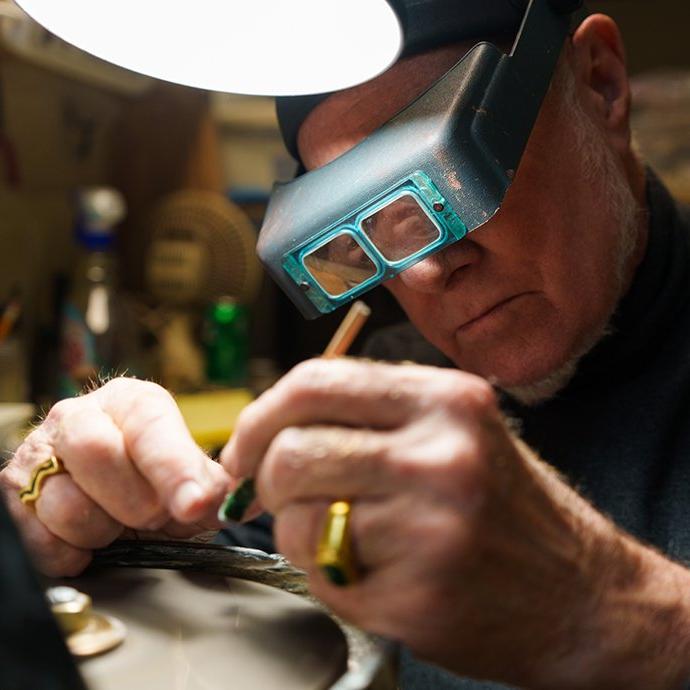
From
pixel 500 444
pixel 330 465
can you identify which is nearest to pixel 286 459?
pixel 330 465

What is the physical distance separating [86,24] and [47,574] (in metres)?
0.60

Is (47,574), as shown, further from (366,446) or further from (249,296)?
(249,296)

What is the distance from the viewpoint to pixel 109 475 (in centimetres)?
78

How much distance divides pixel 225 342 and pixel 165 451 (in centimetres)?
169

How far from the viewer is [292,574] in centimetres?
77

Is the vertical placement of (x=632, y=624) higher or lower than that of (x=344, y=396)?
lower

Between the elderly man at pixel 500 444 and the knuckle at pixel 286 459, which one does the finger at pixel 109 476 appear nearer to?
the elderly man at pixel 500 444

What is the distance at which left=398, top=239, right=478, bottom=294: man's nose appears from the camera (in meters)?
1.04

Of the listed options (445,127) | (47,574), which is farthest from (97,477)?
(445,127)

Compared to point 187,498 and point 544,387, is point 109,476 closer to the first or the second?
point 187,498

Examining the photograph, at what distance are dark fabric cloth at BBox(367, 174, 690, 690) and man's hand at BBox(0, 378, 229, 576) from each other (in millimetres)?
484

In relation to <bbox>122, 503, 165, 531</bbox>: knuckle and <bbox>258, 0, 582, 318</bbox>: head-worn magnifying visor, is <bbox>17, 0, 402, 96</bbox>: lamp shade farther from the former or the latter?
<bbox>122, 503, 165, 531</bbox>: knuckle

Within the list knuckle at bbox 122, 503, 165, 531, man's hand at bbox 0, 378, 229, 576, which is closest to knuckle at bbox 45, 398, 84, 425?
man's hand at bbox 0, 378, 229, 576

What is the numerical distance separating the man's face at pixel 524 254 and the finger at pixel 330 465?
548mm
